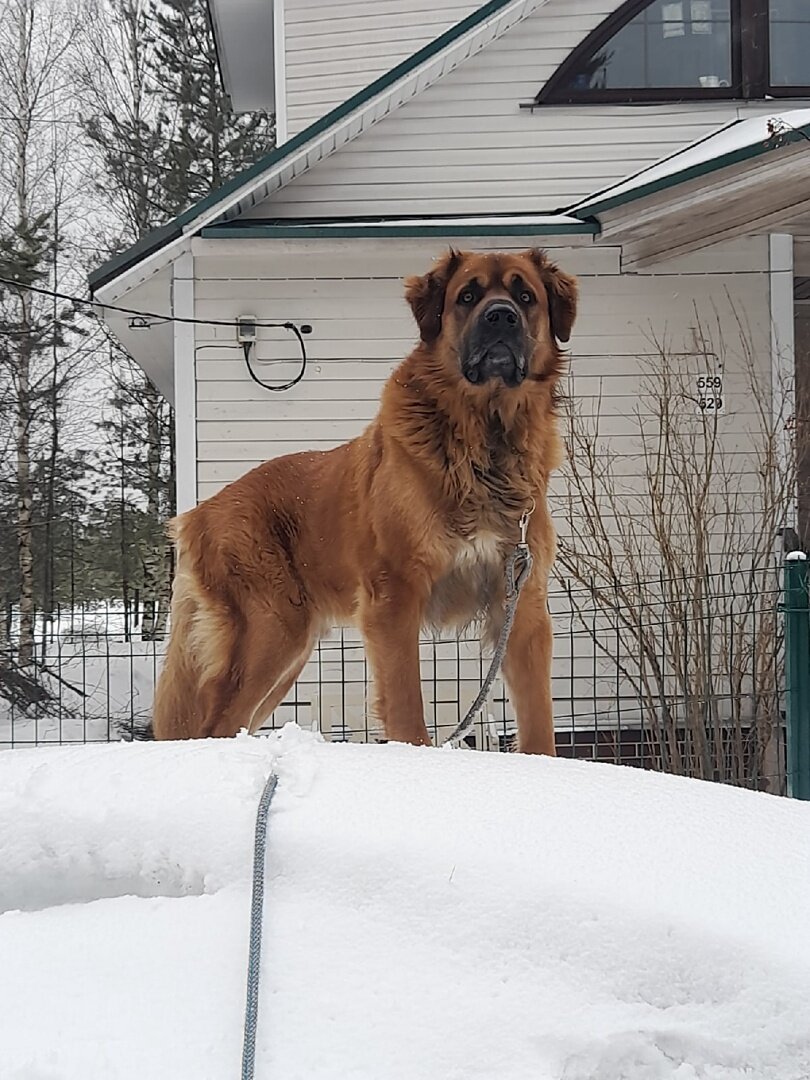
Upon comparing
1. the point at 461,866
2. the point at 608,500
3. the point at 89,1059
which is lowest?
the point at 89,1059

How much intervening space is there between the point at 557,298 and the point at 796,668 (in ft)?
8.58

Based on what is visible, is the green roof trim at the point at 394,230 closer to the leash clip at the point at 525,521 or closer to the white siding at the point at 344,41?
the white siding at the point at 344,41

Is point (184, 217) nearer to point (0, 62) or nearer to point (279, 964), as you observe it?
point (279, 964)

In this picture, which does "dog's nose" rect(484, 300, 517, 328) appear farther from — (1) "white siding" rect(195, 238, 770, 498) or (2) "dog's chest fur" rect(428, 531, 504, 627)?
(1) "white siding" rect(195, 238, 770, 498)

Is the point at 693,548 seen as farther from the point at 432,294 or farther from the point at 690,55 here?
the point at 690,55

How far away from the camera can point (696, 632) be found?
619cm

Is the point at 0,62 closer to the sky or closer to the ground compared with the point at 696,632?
closer to the sky

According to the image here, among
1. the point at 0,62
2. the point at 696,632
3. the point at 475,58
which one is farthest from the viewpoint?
the point at 0,62

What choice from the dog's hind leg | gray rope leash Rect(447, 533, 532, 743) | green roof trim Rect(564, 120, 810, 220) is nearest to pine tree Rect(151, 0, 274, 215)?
green roof trim Rect(564, 120, 810, 220)

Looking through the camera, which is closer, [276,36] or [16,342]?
[276,36]

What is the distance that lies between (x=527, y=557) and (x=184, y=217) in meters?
4.42

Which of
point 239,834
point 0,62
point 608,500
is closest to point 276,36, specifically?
point 608,500

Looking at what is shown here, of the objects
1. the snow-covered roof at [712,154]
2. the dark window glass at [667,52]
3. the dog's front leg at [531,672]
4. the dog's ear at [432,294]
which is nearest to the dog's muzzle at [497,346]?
the dog's ear at [432,294]

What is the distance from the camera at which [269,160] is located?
688 cm
